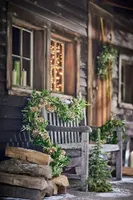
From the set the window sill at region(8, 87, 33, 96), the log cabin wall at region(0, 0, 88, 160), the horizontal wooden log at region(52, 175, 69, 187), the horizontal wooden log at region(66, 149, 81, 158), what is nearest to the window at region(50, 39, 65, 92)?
the log cabin wall at region(0, 0, 88, 160)

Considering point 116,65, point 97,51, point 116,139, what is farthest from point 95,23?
point 116,139

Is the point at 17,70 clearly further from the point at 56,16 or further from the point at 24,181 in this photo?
the point at 24,181

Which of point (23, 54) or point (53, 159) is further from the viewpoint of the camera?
point (23, 54)

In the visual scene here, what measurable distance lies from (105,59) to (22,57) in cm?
230

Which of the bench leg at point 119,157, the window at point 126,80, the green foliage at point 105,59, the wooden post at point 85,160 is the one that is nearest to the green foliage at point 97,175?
the wooden post at point 85,160

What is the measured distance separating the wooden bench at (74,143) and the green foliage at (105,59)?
1.65m

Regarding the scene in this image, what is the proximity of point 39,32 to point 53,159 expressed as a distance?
79.4 inches

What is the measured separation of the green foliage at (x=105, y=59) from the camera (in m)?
7.65

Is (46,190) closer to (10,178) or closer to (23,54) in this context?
(10,178)

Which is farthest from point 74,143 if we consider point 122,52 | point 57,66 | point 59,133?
point 122,52

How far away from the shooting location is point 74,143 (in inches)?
214

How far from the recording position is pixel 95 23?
7.69m

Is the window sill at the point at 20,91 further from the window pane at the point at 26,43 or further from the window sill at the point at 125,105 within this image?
the window sill at the point at 125,105

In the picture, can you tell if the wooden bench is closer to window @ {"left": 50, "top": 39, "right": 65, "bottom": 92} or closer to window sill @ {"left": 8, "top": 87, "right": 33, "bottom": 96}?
window sill @ {"left": 8, "top": 87, "right": 33, "bottom": 96}
